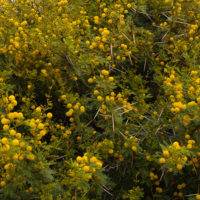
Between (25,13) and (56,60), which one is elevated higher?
(25,13)

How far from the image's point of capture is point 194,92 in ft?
9.54

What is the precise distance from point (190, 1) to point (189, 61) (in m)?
1.27

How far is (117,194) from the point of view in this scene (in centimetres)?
311

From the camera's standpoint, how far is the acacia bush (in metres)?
2.36

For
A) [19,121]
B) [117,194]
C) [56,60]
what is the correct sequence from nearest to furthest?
[19,121] < [117,194] < [56,60]

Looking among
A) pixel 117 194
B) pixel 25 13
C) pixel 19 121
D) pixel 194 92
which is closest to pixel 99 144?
pixel 117 194

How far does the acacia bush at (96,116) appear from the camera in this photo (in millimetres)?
2361

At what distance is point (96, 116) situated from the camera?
3.40 metres

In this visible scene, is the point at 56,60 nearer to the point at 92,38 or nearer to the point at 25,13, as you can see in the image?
the point at 92,38

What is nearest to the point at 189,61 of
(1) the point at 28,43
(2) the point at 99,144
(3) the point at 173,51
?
(3) the point at 173,51

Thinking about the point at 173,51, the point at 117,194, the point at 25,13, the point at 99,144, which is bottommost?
the point at 117,194

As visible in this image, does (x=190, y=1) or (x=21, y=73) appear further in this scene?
(x=190, y=1)

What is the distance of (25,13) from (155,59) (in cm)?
192

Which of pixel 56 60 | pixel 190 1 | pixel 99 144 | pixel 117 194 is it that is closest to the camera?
pixel 99 144
